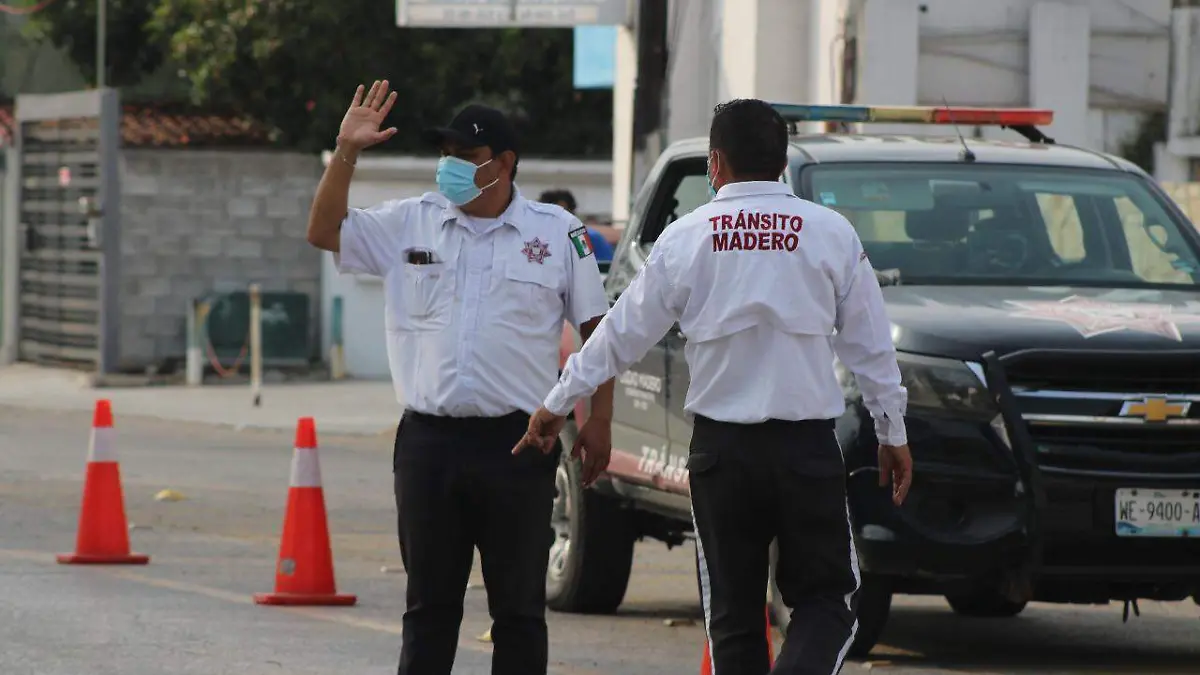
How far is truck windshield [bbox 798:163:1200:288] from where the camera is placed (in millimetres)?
9312

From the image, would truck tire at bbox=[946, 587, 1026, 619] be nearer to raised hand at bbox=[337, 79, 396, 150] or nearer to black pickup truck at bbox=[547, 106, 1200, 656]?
black pickup truck at bbox=[547, 106, 1200, 656]

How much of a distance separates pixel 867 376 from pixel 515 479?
98cm

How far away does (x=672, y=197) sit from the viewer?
10156mm

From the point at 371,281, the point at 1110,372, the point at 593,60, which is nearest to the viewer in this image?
the point at 1110,372

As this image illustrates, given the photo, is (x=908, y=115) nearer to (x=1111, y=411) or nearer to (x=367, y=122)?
(x=1111, y=411)

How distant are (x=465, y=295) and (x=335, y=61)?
2470cm

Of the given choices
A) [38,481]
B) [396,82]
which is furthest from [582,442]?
[396,82]

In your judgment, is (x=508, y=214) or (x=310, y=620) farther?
(x=310, y=620)

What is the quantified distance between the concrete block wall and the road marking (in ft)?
46.3

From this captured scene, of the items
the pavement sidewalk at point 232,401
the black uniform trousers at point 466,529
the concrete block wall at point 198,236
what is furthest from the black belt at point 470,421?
the concrete block wall at point 198,236

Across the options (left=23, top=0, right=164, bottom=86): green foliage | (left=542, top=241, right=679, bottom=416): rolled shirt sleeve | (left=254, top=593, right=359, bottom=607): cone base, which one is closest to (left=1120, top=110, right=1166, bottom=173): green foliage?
(left=254, top=593, right=359, bottom=607): cone base

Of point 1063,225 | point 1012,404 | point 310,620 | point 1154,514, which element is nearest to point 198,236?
point 310,620

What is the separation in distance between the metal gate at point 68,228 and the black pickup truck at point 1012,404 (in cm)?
1666

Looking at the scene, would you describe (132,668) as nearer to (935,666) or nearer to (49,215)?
(935,666)
